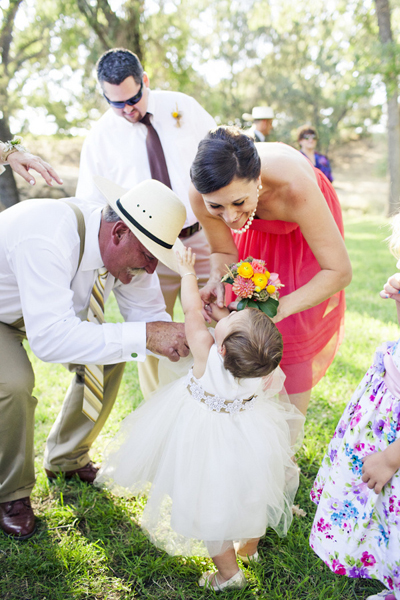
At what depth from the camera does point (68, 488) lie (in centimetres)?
282

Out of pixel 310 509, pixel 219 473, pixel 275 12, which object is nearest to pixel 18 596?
pixel 219 473

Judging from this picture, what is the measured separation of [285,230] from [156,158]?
116 cm

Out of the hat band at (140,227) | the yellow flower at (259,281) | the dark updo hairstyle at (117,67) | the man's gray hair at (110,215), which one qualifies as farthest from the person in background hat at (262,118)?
the yellow flower at (259,281)

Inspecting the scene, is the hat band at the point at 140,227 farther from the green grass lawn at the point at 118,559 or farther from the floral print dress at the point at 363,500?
the green grass lawn at the point at 118,559

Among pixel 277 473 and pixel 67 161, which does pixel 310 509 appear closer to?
pixel 277 473

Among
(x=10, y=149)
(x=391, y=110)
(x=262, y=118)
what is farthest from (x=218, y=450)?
(x=391, y=110)

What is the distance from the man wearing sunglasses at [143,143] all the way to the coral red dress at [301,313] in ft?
2.29

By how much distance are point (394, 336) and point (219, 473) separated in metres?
3.43

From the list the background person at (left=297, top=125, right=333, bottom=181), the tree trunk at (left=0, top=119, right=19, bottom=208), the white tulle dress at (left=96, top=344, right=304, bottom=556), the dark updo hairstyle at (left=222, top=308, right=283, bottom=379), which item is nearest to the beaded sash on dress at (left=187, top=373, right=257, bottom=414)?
the white tulle dress at (left=96, top=344, right=304, bottom=556)

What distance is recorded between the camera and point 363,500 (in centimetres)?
196

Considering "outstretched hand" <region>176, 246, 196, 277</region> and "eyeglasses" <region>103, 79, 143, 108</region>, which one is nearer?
"outstretched hand" <region>176, 246, 196, 277</region>

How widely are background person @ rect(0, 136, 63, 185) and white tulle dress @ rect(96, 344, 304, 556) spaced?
134cm

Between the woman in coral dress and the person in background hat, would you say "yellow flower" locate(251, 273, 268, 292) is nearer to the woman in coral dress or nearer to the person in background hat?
the woman in coral dress

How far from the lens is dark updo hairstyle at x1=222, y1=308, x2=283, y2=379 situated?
1841mm
